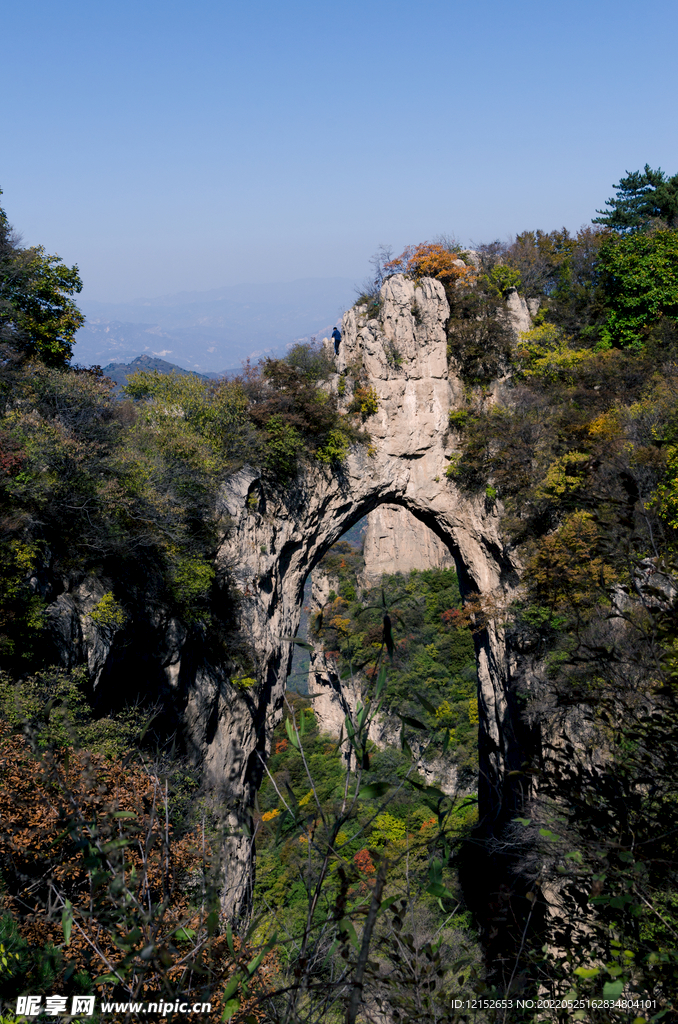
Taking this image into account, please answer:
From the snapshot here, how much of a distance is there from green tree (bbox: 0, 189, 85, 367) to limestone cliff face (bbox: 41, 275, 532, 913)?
219 inches

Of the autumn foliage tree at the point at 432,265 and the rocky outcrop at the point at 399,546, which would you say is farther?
the rocky outcrop at the point at 399,546

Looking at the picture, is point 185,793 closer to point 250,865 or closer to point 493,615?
point 250,865

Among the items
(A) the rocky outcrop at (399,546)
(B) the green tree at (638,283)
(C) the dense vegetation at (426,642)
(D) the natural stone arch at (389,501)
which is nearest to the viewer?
(B) the green tree at (638,283)

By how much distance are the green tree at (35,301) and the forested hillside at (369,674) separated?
0.20 feet

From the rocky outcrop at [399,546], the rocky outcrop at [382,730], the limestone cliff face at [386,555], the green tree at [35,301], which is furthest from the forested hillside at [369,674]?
the rocky outcrop at [399,546]

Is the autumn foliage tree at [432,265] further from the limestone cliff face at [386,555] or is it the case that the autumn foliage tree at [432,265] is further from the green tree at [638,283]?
the limestone cliff face at [386,555]

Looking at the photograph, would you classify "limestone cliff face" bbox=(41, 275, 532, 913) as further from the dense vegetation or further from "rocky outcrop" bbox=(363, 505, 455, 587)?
"rocky outcrop" bbox=(363, 505, 455, 587)

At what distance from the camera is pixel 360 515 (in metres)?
21.8

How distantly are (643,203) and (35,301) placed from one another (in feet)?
81.1

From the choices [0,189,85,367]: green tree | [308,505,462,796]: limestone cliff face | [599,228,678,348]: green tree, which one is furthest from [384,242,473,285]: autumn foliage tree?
[308,505,462,796]: limestone cliff face

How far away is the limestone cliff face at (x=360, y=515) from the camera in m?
15.7

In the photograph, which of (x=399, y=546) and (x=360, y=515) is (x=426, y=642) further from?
(x=360, y=515)

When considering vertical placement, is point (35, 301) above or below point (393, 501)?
above

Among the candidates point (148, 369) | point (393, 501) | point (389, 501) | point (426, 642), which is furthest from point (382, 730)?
point (148, 369)
